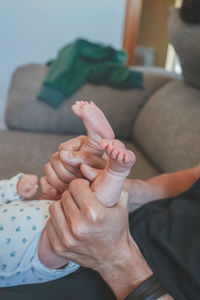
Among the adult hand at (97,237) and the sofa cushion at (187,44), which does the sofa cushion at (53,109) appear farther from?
the adult hand at (97,237)

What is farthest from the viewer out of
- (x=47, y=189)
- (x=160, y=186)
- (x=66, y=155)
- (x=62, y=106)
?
(x=62, y=106)

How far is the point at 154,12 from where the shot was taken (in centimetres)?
305

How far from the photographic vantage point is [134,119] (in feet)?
4.15

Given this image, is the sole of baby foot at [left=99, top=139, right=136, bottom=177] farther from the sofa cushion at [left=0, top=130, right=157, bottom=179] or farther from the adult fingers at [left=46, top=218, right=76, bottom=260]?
the sofa cushion at [left=0, top=130, right=157, bottom=179]

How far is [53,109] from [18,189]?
0.64 metres

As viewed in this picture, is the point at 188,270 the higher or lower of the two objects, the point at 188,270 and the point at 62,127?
the higher

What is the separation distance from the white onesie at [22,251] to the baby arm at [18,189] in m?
0.09

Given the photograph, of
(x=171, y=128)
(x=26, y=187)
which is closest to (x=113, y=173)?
(x=26, y=187)

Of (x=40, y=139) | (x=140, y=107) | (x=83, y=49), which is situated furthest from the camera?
(x=83, y=49)

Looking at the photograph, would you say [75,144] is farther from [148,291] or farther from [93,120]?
[148,291]

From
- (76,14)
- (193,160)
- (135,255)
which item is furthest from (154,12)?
(135,255)

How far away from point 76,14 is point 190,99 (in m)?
1.48

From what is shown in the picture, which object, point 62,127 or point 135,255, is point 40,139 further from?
point 135,255

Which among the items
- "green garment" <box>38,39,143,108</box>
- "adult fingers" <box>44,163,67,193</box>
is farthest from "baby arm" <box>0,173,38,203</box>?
"green garment" <box>38,39,143,108</box>
